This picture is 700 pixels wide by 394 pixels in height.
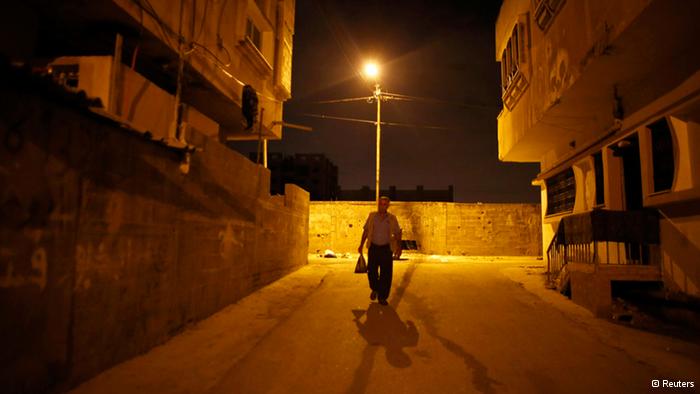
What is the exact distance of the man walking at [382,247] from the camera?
21.2 ft

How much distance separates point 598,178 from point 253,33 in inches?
401

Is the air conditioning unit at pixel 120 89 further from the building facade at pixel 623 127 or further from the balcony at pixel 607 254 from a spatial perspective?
A: the balcony at pixel 607 254

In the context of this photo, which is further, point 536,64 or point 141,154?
point 536,64

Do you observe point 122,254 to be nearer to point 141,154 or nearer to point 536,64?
point 141,154

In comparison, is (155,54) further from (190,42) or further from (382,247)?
(382,247)

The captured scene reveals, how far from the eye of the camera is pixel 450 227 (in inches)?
799

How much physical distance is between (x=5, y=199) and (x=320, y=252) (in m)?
17.9

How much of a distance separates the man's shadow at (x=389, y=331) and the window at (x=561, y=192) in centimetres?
730

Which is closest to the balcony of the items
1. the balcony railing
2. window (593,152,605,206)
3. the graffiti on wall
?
the balcony railing

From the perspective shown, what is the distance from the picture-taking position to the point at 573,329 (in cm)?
525

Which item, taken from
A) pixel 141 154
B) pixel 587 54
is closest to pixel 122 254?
pixel 141 154

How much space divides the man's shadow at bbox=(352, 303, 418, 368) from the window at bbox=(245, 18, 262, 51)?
821 cm

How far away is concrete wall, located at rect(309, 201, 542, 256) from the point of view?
2011 cm

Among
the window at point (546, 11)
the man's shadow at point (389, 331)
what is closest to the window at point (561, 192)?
the window at point (546, 11)
